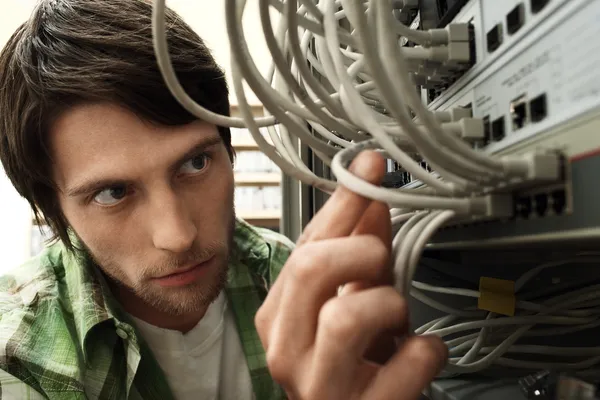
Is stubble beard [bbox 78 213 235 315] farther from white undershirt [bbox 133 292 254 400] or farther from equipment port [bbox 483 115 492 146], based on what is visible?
equipment port [bbox 483 115 492 146]

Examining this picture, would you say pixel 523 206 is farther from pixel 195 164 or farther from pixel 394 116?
pixel 195 164

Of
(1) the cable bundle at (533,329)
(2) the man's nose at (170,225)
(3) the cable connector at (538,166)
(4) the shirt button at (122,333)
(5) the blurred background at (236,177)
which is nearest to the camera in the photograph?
(3) the cable connector at (538,166)

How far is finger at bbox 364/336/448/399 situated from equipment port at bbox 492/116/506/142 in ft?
0.45

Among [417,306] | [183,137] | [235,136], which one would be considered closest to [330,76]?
[183,137]

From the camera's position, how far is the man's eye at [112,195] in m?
0.57

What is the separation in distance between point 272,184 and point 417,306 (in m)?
1.78

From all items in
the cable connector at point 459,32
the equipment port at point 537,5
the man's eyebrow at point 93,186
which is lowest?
the man's eyebrow at point 93,186

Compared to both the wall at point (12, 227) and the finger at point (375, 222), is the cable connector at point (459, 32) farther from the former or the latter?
the wall at point (12, 227)

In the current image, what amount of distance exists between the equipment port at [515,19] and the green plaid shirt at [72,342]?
0.61m

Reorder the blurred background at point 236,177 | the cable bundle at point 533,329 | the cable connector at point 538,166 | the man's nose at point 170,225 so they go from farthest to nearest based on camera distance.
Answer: the blurred background at point 236,177 → the man's nose at point 170,225 → the cable bundle at point 533,329 → the cable connector at point 538,166

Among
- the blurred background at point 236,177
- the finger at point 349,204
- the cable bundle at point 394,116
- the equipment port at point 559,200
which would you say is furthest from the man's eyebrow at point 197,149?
the blurred background at point 236,177

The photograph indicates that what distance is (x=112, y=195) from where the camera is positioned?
1.89ft

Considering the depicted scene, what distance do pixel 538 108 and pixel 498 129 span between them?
1.7 inches

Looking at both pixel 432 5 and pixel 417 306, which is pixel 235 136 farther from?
pixel 432 5
